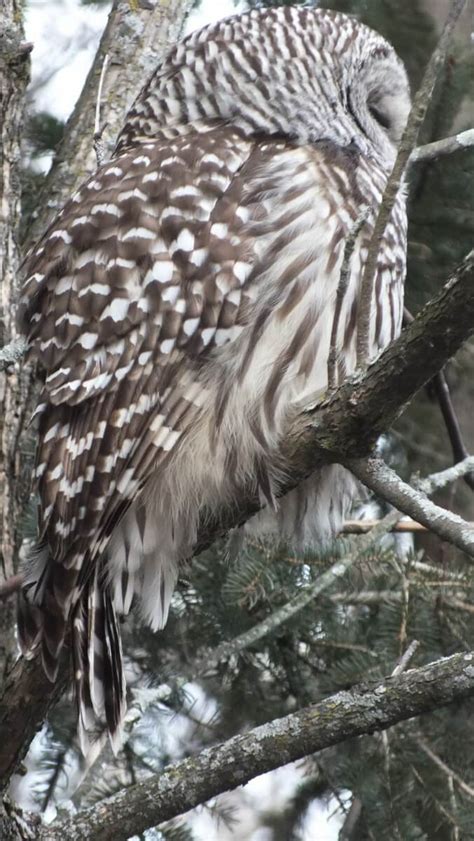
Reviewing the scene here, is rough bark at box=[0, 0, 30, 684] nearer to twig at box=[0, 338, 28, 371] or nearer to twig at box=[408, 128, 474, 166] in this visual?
twig at box=[0, 338, 28, 371]

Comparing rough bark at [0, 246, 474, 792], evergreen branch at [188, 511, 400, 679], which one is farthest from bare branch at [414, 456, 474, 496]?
evergreen branch at [188, 511, 400, 679]

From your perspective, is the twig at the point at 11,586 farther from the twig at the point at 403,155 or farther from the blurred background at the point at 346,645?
the twig at the point at 403,155

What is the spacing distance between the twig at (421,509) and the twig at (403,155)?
0.22 metres

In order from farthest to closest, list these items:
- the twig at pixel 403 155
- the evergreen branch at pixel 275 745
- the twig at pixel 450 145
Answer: the twig at pixel 450 145
the evergreen branch at pixel 275 745
the twig at pixel 403 155

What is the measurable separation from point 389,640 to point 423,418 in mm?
1301

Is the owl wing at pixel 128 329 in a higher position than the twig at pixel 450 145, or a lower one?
lower

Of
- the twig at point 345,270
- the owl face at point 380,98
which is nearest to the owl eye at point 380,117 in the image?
the owl face at point 380,98

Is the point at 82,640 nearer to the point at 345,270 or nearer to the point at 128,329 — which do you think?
the point at 128,329

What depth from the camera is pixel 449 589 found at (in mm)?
3723

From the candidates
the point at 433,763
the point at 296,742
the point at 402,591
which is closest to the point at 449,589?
the point at 402,591

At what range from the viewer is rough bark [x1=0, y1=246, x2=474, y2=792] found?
2.18 metres

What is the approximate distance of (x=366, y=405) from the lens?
2402 millimetres

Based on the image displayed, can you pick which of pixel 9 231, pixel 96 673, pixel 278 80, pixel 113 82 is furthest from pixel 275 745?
pixel 113 82

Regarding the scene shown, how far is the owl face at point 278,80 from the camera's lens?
3500mm
